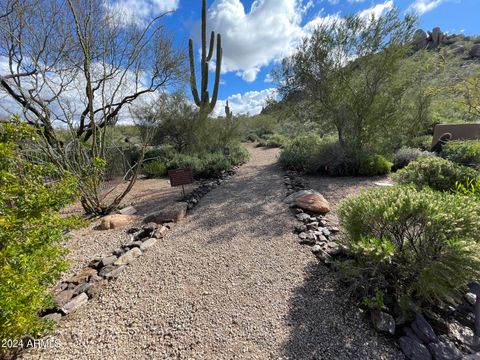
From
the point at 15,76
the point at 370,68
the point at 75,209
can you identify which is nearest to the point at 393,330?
the point at 75,209

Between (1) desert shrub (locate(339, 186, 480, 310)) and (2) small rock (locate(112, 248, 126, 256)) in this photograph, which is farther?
(2) small rock (locate(112, 248, 126, 256))

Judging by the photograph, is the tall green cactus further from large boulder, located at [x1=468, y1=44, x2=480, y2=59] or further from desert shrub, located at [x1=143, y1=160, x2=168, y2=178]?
large boulder, located at [x1=468, y1=44, x2=480, y2=59]

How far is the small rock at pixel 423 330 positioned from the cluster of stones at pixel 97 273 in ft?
8.97

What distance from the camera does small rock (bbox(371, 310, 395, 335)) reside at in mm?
1445

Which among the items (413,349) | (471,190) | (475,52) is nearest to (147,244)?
(413,349)

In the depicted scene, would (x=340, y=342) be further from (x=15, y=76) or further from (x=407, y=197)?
(x=15, y=76)

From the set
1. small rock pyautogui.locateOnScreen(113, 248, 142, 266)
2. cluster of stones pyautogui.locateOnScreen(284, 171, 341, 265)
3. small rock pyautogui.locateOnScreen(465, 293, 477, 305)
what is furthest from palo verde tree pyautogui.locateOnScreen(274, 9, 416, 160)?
small rock pyautogui.locateOnScreen(113, 248, 142, 266)

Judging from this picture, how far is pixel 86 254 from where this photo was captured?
9.23 ft

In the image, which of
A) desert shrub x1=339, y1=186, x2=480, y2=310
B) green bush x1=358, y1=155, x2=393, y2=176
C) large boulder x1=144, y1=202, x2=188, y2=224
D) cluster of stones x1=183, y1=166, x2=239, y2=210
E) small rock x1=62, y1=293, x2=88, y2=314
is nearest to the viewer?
desert shrub x1=339, y1=186, x2=480, y2=310

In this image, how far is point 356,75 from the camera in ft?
18.5

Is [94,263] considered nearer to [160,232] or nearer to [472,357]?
[160,232]

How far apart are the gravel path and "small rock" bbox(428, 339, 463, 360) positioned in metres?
0.21

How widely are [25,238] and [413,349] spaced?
104 inches

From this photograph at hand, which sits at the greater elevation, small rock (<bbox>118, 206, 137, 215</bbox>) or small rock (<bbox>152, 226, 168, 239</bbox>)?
small rock (<bbox>118, 206, 137, 215</bbox>)
